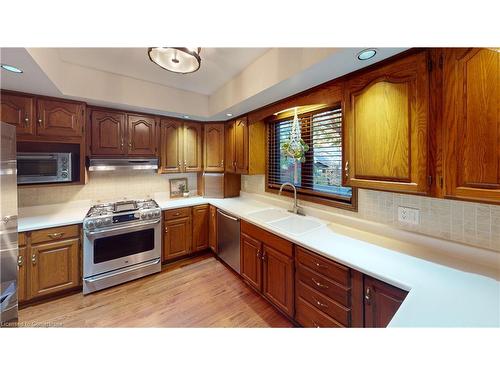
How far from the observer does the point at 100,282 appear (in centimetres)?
214

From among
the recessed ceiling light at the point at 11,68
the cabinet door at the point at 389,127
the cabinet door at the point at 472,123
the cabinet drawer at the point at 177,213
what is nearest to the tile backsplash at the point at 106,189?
the cabinet drawer at the point at 177,213

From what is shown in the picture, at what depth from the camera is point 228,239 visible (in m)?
2.54

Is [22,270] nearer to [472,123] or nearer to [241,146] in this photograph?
[241,146]

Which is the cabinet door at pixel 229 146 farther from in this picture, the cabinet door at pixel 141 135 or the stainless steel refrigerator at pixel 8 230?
the stainless steel refrigerator at pixel 8 230

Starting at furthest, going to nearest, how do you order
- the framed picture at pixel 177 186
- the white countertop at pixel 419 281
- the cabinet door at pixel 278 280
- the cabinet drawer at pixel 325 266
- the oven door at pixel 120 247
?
the framed picture at pixel 177 186 < the oven door at pixel 120 247 < the cabinet door at pixel 278 280 < the cabinet drawer at pixel 325 266 < the white countertop at pixel 419 281

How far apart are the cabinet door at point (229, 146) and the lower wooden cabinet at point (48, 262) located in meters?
1.94

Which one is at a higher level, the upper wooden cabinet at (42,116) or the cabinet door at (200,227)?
the upper wooden cabinet at (42,116)

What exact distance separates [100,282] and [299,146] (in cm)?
267

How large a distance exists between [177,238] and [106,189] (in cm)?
120

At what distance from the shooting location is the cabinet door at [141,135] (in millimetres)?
2541

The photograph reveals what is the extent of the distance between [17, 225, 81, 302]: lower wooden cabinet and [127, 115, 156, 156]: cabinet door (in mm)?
1147

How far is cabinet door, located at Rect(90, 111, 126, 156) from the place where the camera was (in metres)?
2.31
